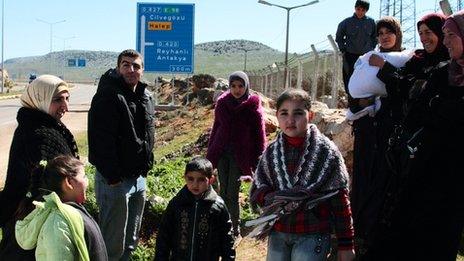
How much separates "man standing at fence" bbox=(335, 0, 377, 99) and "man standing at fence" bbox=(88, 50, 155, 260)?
3287mm

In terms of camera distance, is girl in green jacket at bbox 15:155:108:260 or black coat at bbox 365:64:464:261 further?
black coat at bbox 365:64:464:261

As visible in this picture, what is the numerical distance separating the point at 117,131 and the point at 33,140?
3.96 ft

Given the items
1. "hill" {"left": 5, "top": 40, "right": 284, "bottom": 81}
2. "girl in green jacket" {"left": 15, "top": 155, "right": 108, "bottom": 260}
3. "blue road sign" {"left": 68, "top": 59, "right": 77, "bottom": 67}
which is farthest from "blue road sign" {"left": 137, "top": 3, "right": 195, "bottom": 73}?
"hill" {"left": 5, "top": 40, "right": 284, "bottom": 81}

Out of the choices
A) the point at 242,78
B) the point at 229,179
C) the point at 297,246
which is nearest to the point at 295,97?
the point at 297,246

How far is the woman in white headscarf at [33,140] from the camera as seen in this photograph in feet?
12.2

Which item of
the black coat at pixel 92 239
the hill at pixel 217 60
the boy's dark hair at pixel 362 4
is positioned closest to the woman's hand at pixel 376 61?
the black coat at pixel 92 239

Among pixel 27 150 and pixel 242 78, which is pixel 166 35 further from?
pixel 27 150

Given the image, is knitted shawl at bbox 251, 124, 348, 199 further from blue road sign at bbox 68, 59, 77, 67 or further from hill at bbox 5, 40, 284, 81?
hill at bbox 5, 40, 284, 81

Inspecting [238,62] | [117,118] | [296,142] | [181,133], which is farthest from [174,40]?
[238,62]

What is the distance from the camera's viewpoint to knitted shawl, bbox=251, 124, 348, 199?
3.59 metres

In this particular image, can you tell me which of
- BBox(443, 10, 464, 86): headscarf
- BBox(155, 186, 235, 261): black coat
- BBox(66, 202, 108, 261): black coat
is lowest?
BBox(155, 186, 235, 261): black coat

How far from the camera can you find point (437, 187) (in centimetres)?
348

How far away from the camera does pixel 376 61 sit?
433cm

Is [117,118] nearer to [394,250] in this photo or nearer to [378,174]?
[378,174]
